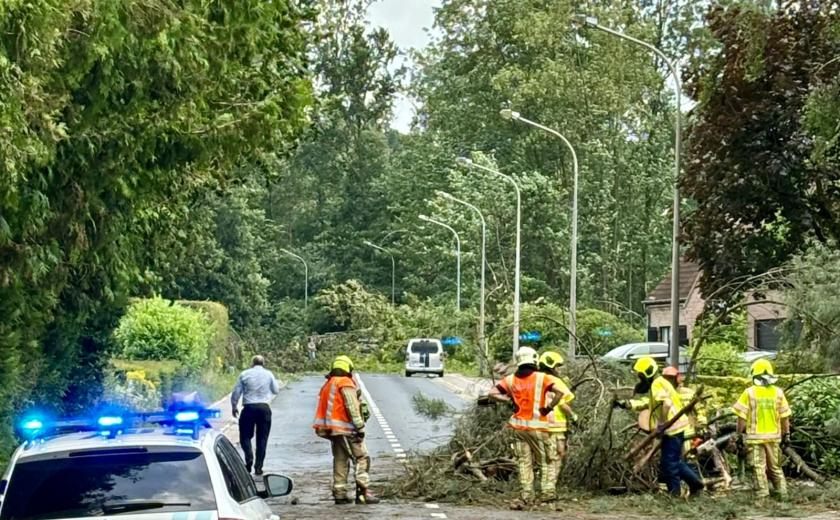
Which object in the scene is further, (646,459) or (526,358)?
(646,459)

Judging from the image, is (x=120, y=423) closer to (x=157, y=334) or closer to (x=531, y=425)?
(x=531, y=425)

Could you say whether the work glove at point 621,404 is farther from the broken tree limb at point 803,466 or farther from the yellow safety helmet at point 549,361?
the broken tree limb at point 803,466

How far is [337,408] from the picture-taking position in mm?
17750

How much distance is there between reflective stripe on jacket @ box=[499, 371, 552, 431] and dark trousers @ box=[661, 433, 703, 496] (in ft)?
4.83

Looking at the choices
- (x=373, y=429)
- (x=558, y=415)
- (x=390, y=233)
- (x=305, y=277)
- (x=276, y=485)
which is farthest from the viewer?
(x=305, y=277)

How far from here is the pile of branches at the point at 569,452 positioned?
1778cm

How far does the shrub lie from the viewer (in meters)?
36.1

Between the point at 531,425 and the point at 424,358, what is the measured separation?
47.6 m

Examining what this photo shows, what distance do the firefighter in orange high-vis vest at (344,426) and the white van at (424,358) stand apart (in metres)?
46.2

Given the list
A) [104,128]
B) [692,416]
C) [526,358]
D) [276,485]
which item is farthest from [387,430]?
[276,485]

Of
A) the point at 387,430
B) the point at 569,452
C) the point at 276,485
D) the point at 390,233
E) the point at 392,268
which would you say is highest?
the point at 390,233

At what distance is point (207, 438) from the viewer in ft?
25.4

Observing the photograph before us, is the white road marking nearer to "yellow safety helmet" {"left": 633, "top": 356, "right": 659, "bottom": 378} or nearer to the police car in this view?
"yellow safety helmet" {"left": 633, "top": 356, "right": 659, "bottom": 378}

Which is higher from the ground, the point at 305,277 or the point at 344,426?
the point at 305,277
